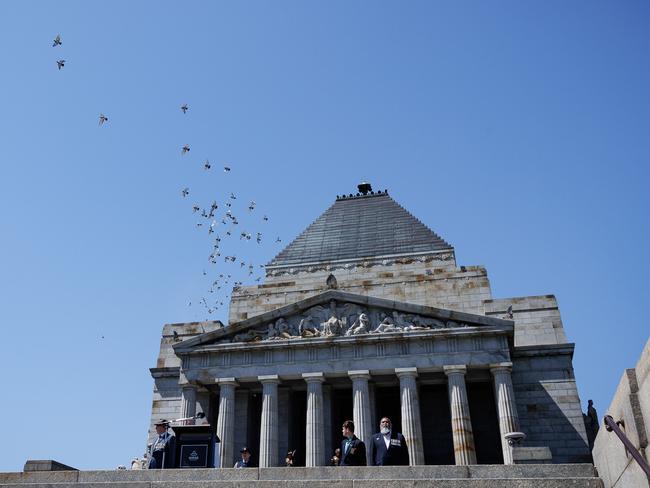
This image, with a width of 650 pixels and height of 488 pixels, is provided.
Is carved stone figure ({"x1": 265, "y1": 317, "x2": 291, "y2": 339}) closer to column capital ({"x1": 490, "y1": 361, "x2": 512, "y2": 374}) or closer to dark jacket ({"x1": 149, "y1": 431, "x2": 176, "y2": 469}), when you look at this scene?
column capital ({"x1": 490, "y1": 361, "x2": 512, "y2": 374})

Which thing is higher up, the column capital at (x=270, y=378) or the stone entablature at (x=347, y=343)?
the stone entablature at (x=347, y=343)

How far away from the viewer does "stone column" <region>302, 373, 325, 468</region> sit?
91.5 feet

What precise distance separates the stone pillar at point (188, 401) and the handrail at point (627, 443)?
24334 mm

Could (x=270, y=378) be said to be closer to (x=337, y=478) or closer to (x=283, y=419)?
(x=283, y=419)

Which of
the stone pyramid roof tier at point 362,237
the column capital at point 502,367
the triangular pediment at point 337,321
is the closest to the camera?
the column capital at point 502,367

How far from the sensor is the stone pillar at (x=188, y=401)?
30.2m

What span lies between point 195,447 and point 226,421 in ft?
42.8

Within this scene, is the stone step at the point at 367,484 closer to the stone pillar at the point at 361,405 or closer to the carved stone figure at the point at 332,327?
the stone pillar at the point at 361,405

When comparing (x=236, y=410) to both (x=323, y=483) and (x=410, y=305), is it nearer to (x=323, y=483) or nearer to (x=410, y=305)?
(x=410, y=305)

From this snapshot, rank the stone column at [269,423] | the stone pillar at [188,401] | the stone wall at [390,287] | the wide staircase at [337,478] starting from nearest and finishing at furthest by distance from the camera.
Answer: the wide staircase at [337,478], the stone column at [269,423], the stone pillar at [188,401], the stone wall at [390,287]

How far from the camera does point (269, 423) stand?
28.9m

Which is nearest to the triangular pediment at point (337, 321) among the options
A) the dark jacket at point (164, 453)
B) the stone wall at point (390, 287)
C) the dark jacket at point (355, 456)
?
the stone wall at point (390, 287)

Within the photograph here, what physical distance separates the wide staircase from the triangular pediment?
1651 centimetres

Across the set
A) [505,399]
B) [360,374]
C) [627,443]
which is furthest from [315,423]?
[627,443]
